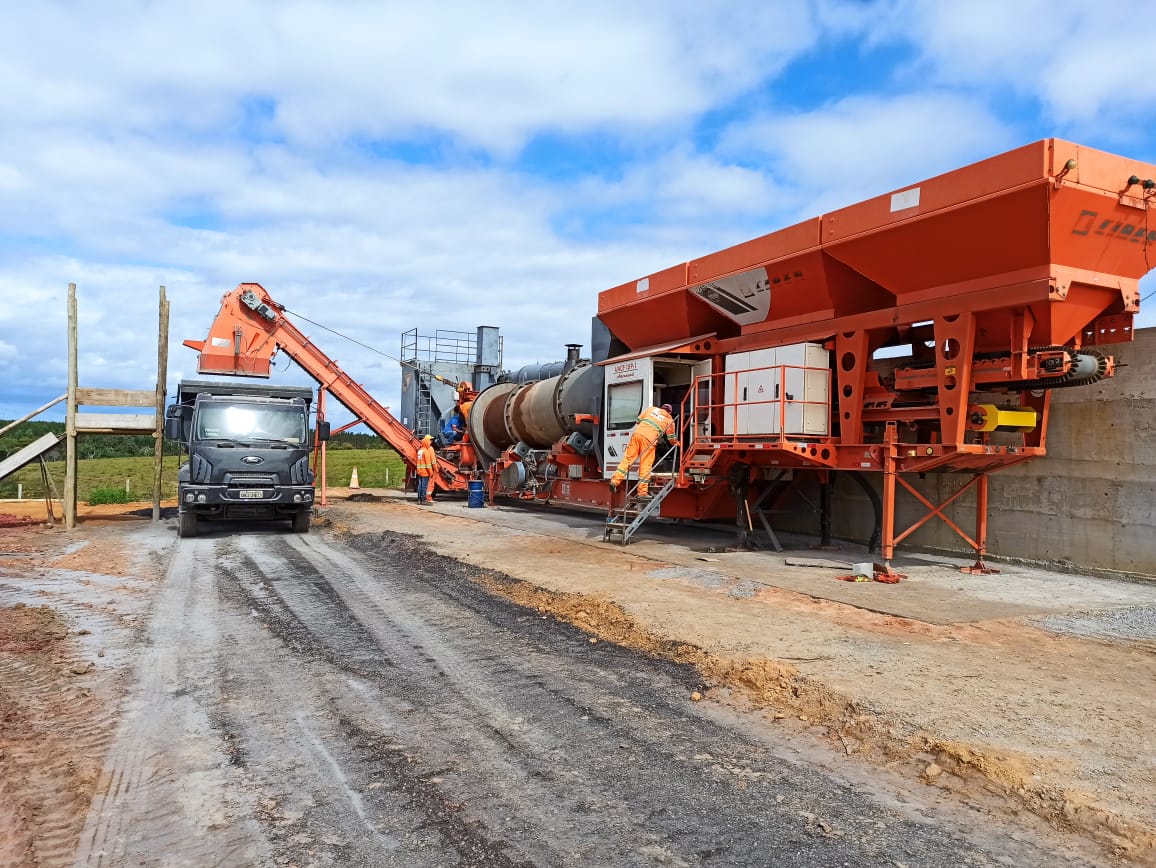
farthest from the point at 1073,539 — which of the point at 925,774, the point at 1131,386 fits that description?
the point at 925,774

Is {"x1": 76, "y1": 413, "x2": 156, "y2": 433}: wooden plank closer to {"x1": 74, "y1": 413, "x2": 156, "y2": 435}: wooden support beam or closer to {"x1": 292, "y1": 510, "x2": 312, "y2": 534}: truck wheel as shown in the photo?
{"x1": 74, "y1": 413, "x2": 156, "y2": 435}: wooden support beam

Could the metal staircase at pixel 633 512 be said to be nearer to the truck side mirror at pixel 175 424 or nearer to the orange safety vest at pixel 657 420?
the orange safety vest at pixel 657 420

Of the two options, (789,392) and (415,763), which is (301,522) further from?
(415,763)

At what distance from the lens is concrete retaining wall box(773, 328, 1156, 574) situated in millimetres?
9688

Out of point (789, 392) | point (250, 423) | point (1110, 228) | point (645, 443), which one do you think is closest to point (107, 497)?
point (250, 423)

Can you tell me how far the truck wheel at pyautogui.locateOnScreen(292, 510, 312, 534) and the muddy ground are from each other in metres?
5.90

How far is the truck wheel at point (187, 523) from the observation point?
13680mm

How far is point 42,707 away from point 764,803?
436cm

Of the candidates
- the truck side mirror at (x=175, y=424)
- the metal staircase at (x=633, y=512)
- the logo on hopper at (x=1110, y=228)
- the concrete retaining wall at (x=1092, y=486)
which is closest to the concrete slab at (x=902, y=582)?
the metal staircase at (x=633, y=512)

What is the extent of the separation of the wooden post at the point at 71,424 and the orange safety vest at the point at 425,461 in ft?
27.9

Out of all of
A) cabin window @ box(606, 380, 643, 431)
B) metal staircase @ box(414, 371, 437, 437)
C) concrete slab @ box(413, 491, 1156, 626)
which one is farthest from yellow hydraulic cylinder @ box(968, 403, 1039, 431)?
metal staircase @ box(414, 371, 437, 437)

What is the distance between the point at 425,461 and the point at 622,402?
927 centimetres

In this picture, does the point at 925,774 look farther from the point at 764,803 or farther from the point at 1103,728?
the point at 1103,728

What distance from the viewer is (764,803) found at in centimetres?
377
